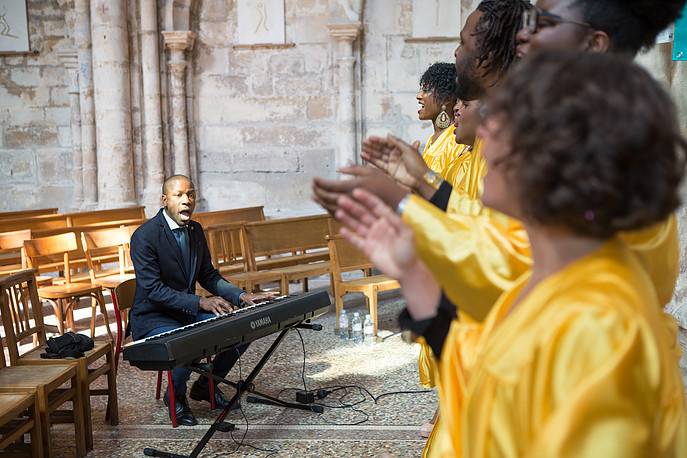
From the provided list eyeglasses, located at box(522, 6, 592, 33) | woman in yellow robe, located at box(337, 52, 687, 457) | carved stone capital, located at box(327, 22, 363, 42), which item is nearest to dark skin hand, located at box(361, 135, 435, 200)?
eyeglasses, located at box(522, 6, 592, 33)

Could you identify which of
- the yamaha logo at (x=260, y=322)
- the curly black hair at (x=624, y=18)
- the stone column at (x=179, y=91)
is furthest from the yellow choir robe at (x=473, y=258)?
the stone column at (x=179, y=91)

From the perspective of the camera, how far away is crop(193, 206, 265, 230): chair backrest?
8.49 metres

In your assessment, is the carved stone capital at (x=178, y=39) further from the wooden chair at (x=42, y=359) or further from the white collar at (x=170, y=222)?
the wooden chair at (x=42, y=359)

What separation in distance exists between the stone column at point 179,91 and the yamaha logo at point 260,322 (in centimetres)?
700

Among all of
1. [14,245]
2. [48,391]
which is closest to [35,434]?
[48,391]

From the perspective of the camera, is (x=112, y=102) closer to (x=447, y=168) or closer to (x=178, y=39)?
(x=178, y=39)

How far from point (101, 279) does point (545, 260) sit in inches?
245

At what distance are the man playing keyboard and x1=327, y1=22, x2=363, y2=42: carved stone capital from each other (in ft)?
20.0

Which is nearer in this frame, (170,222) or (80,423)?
(80,423)

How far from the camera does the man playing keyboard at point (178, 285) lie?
14.9 feet

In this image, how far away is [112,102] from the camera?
32.9ft

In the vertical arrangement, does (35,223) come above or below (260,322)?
below

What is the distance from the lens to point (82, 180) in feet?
35.2

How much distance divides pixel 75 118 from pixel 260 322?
26.1 feet
